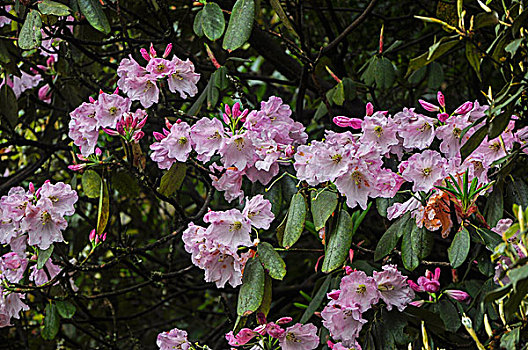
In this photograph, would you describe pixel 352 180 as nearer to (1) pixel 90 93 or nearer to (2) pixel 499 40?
(2) pixel 499 40

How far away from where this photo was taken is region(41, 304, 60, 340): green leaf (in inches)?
69.7

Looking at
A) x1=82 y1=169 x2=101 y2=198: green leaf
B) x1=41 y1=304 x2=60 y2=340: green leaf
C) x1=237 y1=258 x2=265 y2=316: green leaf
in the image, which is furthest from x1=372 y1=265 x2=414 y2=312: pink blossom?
x1=41 y1=304 x2=60 y2=340: green leaf

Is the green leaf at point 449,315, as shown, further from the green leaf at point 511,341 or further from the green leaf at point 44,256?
the green leaf at point 44,256

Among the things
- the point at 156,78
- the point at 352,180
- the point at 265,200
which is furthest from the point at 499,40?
the point at 156,78

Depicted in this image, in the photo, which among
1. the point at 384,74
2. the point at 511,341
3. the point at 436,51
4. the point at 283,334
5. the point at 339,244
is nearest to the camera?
the point at 511,341

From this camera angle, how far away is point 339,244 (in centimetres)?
119

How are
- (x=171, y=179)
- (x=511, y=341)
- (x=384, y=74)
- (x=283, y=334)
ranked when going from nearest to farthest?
1. (x=511, y=341)
2. (x=283, y=334)
3. (x=171, y=179)
4. (x=384, y=74)

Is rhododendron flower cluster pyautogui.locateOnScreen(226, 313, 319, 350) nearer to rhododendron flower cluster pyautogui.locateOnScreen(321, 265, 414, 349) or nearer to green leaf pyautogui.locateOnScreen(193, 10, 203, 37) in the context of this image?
rhododendron flower cluster pyautogui.locateOnScreen(321, 265, 414, 349)

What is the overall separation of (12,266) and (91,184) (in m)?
0.29

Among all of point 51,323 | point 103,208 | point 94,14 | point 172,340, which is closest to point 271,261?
point 172,340

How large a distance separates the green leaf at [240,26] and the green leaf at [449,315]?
0.66 meters

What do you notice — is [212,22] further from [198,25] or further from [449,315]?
[449,315]

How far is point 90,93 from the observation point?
2150 mm

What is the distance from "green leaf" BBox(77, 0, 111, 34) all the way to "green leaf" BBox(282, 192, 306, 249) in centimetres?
63
